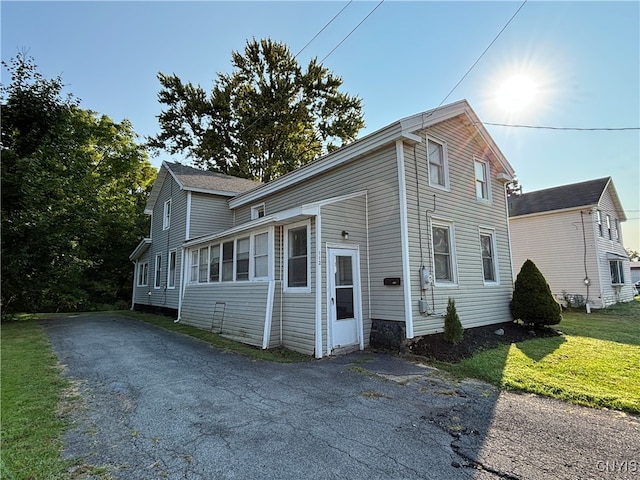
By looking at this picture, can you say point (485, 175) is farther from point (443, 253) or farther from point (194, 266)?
point (194, 266)

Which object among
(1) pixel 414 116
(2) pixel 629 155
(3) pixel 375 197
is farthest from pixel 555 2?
(2) pixel 629 155

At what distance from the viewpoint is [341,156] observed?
8.87 m

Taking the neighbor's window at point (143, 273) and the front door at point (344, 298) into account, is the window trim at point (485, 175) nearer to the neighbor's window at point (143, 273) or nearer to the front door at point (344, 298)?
the front door at point (344, 298)

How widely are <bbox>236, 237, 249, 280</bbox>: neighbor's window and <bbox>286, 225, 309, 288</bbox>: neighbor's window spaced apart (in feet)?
5.55

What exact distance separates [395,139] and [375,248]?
2620 millimetres

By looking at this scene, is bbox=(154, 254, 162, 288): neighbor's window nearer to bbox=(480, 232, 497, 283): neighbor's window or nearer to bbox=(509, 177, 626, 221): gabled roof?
bbox=(480, 232, 497, 283): neighbor's window

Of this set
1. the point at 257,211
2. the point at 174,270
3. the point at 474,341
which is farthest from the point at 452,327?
the point at 174,270

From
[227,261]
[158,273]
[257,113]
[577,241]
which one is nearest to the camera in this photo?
[227,261]

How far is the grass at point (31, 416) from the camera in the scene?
279 centimetres

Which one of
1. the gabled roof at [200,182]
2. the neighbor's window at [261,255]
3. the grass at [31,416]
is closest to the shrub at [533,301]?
the neighbor's window at [261,255]

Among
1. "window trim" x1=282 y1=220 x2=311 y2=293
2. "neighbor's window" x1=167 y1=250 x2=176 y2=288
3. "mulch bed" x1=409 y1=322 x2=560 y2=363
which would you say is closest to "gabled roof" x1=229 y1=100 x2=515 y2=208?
"window trim" x1=282 y1=220 x2=311 y2=293

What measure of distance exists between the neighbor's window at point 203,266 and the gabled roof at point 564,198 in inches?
625

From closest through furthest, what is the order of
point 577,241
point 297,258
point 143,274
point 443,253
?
point 297,258
point 443,253
point 577,241
point 143,274

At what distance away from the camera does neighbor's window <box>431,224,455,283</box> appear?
8359 mm
